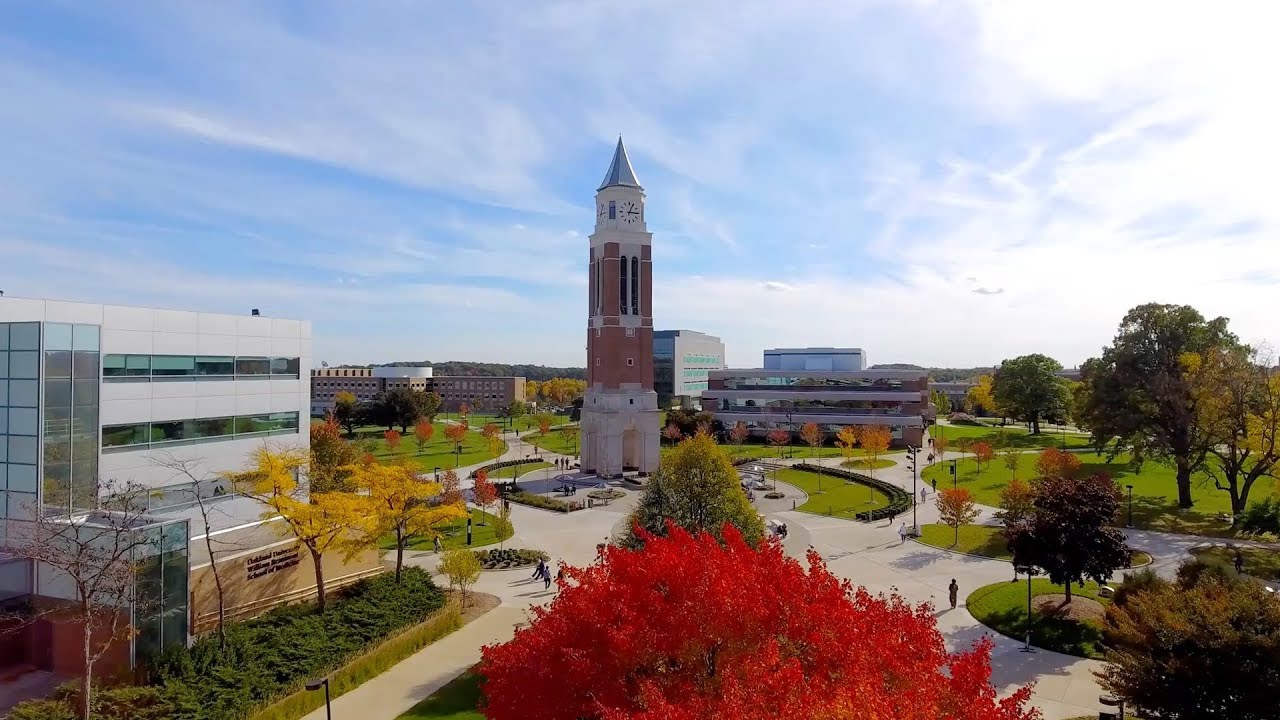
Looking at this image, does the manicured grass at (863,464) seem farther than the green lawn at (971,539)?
Yes

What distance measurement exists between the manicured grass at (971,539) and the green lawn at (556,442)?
34.2 m

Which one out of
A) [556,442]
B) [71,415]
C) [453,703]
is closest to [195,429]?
[71,415]

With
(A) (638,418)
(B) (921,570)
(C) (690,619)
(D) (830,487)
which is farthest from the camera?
(A) (638,418)

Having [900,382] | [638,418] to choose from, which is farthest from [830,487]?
[900,382]

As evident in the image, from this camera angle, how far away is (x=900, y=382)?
229 feet

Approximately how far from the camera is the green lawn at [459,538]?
31.3 m

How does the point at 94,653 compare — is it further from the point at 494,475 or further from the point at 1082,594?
the point at 494,475

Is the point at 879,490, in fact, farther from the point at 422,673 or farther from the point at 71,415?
the point at 71,415

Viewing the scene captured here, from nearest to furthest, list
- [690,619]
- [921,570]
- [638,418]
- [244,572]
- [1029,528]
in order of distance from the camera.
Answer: [690,619]
[244,572]
[1029,528]
[921,570]
[638,418]

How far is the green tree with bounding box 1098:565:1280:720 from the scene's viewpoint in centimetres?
1196

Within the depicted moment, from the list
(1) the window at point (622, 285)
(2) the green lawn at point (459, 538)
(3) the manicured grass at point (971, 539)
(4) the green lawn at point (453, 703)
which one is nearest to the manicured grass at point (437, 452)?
(2) the green lawn at point (459, 538)

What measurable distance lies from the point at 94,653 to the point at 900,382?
66.1 metres

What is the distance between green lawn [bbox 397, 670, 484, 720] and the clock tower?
103ft

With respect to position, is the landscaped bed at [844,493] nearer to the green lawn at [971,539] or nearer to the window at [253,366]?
the green lawn at [971,539]
